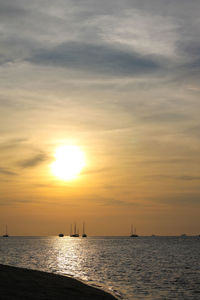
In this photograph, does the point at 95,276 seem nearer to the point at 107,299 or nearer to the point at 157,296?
the point at 157,296

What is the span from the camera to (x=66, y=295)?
116 ft

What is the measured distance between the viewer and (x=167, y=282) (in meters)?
54.2

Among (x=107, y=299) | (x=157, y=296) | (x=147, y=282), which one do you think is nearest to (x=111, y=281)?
(x=147, y=282)

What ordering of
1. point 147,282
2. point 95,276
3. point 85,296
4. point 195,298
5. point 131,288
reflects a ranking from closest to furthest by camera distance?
point 85,296, point 195,298, point 131,288, point 147,282, point 95,276

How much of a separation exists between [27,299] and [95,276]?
3145cm

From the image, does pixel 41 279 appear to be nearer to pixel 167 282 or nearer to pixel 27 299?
pixel 27 299

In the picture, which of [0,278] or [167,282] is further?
[167,282]

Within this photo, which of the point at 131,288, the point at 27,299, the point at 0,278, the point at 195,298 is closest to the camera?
the point at 27,299

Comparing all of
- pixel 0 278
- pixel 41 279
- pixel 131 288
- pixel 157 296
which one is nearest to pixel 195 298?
pixel 157 296

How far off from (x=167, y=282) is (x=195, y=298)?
500 inches

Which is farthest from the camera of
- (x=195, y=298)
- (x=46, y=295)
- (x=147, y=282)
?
(x=147, y=282)

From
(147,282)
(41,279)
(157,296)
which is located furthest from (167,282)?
(41,279)

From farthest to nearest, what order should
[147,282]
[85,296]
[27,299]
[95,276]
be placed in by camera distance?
[95,276] < [147,282] < [85,296] < [27,299]

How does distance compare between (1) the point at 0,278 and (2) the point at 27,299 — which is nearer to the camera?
(2) the point at 27,299
